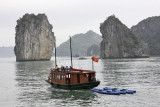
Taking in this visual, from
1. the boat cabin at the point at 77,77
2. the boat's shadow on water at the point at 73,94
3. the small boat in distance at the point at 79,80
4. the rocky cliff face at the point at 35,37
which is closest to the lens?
the boat's shadow on water at the point at 73,94

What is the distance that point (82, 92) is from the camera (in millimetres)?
35125

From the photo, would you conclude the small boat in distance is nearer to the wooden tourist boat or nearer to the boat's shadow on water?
the wooden tourist boat

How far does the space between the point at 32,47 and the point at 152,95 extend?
556 ft

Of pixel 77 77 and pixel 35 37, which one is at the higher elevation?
pixel 35 37

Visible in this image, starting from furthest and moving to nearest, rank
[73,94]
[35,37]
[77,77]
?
[35,37] → [77,77] → [73,94]

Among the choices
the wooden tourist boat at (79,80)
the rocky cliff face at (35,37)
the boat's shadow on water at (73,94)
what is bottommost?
the boat's shadow on water at (73,94)

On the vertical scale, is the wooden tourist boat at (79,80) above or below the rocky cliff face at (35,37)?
below

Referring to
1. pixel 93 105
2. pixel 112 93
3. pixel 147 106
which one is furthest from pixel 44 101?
pixel 147 106

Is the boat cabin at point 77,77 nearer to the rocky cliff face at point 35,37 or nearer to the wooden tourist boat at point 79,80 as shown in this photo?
the wooden tourist boat at point 79,80

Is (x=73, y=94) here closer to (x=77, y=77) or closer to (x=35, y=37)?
(x=77, y=77)

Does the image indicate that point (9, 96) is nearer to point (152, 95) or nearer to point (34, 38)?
point (152, 95)

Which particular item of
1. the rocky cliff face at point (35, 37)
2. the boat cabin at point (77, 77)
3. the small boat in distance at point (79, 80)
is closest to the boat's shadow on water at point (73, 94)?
the small boat in distance at point (79, 80)

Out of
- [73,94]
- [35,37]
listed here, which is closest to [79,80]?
[73,94]

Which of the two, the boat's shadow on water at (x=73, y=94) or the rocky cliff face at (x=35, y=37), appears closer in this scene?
the boat's shadow on water at (x=73, y=94)
